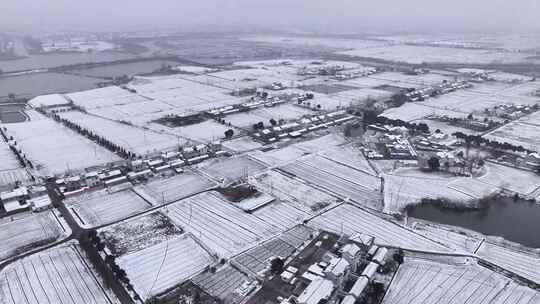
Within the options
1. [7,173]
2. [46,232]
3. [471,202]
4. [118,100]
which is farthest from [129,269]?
[118,100]

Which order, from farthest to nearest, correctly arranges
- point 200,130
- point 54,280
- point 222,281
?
point 200,130, point 54,280, point 222,281

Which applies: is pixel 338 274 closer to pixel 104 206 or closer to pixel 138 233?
pixel 138 233

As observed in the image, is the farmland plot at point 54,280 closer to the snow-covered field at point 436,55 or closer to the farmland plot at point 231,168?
the farmland plot at point 231,168

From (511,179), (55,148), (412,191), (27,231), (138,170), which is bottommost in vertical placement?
(27,231)

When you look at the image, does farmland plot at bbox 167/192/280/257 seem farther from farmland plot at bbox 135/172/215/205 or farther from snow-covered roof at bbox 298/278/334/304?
snow-covered roof at bbox 298/278/334/304

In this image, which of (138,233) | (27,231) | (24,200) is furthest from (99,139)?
(138,233)

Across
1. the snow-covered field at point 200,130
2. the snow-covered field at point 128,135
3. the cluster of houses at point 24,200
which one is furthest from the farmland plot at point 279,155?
the cluster of houses at point 24,200

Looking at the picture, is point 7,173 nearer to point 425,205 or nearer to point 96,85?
point 425,205
